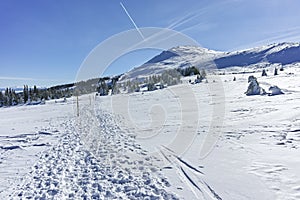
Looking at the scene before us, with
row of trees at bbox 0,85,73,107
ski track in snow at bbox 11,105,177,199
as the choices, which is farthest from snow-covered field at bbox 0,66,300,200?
row of trees at bbox 0,85,73,107

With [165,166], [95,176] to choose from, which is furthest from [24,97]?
[165,166]

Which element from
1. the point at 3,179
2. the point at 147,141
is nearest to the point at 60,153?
the point at 3,179

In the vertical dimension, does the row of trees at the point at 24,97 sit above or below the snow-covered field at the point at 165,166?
above

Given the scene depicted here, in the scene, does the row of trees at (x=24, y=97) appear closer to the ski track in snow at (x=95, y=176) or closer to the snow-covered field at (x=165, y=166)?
the snow-covered field at (x=165, y=166)

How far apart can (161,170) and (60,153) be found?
13.3ft

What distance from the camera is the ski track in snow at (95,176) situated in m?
4.80

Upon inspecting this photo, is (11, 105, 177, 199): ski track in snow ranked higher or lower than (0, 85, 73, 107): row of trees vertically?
lower

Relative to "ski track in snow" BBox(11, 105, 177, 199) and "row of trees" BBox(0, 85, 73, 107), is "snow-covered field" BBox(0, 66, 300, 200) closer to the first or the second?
"ski track in snow" BBox(11, 105, 177, 199)

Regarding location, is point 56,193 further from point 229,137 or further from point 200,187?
point 229,137

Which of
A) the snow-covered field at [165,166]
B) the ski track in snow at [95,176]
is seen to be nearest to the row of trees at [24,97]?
the snow-covered field at [165,166]

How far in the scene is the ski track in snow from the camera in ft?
15.8

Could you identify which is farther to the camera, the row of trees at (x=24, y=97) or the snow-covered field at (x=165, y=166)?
the row of trees at (x=24, y=97)

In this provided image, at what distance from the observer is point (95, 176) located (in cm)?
579

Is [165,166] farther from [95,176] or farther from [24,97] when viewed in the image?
[24,97]
